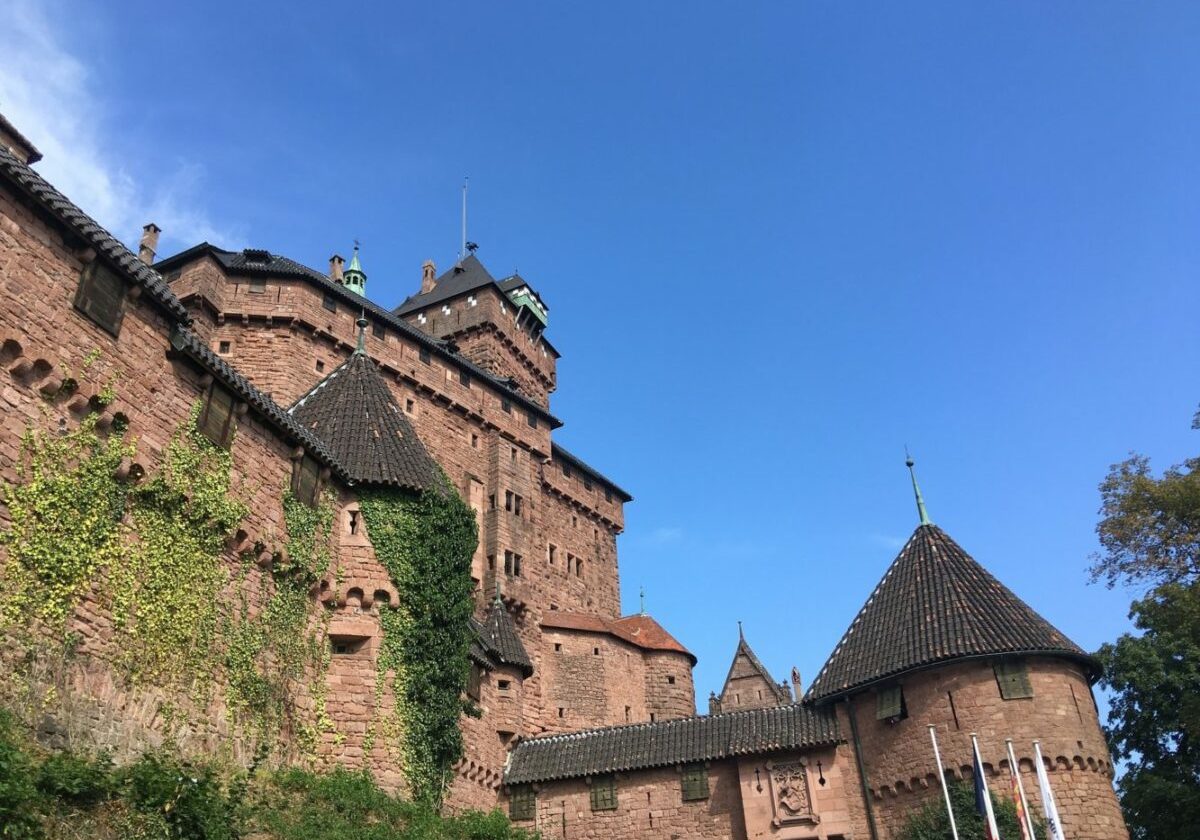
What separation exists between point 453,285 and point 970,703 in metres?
32.5

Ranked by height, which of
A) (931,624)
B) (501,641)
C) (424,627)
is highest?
(501,641)

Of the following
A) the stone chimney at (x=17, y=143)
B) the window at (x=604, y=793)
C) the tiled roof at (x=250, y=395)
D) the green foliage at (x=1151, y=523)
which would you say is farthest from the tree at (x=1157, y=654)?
the stone chimney at (x=17, y=143)

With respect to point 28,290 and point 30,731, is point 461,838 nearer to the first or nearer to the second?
point 30,731

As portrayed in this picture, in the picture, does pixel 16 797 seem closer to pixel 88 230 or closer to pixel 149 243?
pixel 88 230

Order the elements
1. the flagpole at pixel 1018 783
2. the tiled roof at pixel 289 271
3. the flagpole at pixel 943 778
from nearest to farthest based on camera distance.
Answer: the flagpole at pixel 1018 783 < the flagpole at pixel 943 778 < the tiled roof at pixel 289 271

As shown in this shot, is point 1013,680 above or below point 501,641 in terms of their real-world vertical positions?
below

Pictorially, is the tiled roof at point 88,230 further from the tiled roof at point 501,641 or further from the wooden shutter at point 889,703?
the wooden shutter at point 889,703

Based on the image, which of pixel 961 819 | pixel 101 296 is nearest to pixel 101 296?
pixel 101 296

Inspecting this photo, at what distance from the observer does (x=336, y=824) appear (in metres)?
15.2

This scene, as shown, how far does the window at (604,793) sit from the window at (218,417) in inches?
535

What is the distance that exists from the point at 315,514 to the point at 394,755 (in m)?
4.62

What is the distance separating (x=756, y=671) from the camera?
58.2 m

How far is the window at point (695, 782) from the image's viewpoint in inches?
938

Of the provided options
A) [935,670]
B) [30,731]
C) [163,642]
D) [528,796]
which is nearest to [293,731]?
[163,642]
